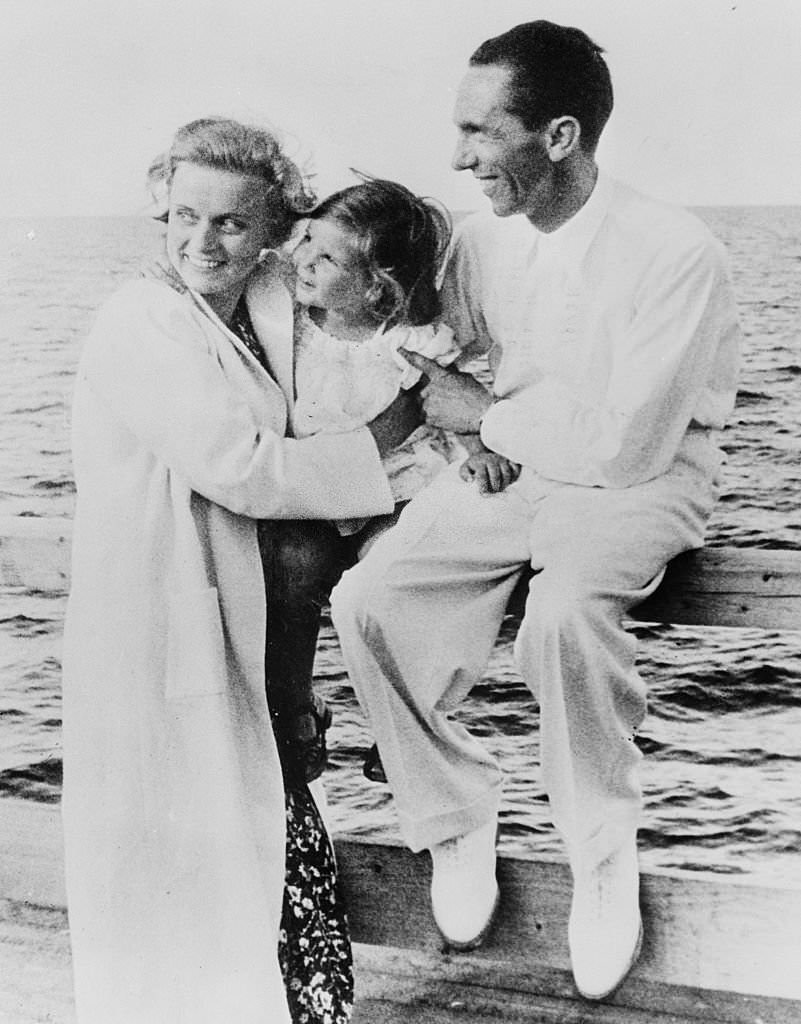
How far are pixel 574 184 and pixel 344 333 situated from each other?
418 millimetres

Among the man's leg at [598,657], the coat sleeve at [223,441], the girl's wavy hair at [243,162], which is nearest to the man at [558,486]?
the man's leg at [598,657]

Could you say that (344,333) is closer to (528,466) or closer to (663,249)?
(528,466)

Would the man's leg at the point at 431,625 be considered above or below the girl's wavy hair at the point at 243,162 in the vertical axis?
below

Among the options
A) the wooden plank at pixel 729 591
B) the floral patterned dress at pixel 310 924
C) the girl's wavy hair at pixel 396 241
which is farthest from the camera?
the floral patterned dress at pixel 310 924

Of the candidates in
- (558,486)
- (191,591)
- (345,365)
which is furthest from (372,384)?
(191,591)

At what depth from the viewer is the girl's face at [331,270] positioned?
1996 mm

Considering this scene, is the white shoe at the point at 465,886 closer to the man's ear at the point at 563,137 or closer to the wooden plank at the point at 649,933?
the wooden plank at the point at 649,933

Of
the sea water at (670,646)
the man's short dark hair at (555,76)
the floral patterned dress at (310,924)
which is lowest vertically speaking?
the floral patterned dress at (310,924)

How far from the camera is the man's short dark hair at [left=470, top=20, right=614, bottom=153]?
1941 millimetres

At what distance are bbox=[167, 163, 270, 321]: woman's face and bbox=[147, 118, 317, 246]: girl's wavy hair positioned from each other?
13mm

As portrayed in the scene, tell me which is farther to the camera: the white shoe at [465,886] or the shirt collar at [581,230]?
the white shoe at [465,886]

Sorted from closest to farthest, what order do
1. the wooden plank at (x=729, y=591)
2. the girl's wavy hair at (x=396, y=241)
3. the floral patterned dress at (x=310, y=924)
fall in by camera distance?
the wooden plank at (x=729, y=591), the girl's wavy hair at (x=396, y=241), the floral patterned dress at (x=310, y=924)

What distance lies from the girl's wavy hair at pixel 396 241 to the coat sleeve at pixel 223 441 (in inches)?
8.2

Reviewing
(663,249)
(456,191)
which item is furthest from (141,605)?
(663,249)
